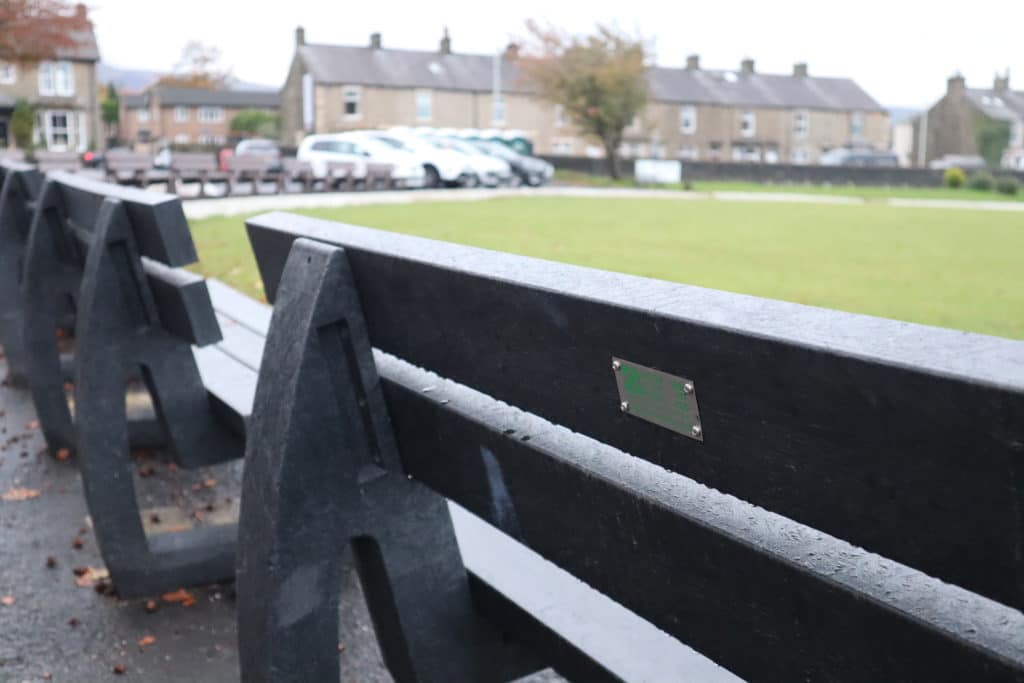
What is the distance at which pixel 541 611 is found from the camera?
5.90ft

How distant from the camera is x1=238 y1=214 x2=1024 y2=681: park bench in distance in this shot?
862 mm

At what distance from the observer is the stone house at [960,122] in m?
75.8

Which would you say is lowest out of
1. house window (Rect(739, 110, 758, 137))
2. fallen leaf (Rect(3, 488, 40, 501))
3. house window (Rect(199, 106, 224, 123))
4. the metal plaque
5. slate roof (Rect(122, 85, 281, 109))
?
fallen leaf (Rect(3, 488, 40, 501))

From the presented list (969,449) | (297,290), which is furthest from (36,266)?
(969,449)

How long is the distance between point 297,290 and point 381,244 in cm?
16

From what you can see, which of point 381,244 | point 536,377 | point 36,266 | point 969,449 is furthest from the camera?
point 36,266

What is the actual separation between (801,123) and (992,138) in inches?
497

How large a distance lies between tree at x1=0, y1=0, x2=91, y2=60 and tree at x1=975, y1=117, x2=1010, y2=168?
6353cm

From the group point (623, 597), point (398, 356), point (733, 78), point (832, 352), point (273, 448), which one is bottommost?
point (623, 597)

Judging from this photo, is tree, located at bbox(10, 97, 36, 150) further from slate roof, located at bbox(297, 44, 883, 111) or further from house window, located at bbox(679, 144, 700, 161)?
house window, located at bbox(679, 144, 700, 161)

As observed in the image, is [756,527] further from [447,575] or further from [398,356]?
[447,575]

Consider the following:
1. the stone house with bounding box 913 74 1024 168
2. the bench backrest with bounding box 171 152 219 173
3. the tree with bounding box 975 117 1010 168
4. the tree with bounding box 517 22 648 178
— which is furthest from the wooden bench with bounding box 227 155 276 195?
the tree with bounding box 975 117 1010 168

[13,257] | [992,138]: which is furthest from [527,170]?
[992,138]

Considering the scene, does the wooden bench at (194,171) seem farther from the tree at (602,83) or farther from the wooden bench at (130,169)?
the tree at (602,83)
